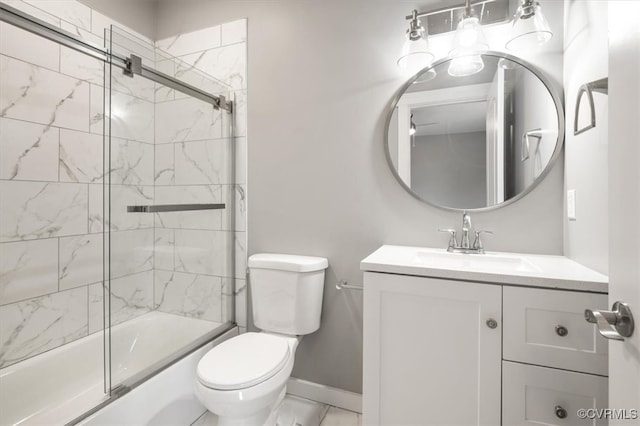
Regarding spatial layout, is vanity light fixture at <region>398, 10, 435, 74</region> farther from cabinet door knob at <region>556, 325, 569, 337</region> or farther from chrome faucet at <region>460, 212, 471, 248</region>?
cabinet door knob at <region>556, 325, 569, 337</region>

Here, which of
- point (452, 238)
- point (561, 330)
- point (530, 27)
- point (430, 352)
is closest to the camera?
point (561, 330)

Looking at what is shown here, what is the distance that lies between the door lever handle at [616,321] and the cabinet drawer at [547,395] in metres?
0.56

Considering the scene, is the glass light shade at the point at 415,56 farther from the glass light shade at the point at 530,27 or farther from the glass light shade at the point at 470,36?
the glass light shade at the point at 530,27

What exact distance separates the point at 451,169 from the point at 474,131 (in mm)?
206

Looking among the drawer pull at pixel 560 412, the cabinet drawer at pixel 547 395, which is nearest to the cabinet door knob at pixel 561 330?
the cabinet drawer at pixel 547 395

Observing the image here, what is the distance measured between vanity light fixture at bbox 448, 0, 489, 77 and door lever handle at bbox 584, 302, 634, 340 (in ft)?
4.01

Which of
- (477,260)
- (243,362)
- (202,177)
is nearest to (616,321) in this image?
(477,260)

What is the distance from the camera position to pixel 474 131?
1.52 meters

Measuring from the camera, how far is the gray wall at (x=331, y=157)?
163cm

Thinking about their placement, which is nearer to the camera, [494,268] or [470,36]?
[494,268]

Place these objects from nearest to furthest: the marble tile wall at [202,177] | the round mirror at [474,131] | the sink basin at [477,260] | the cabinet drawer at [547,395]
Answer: the cabinet drawer at [547,395]
the sink basin at [477,260]
the round mirror at [474,131]
the marble tile wall at [202,177]

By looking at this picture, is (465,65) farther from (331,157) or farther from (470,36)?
(331,157)

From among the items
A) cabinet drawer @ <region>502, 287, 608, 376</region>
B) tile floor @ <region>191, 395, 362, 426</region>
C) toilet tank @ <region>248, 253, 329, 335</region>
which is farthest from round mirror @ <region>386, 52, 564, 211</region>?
tile floor @ <region>191, 395, 362, 426</region>

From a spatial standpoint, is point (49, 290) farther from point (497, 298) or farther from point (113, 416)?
point (497, 298)
